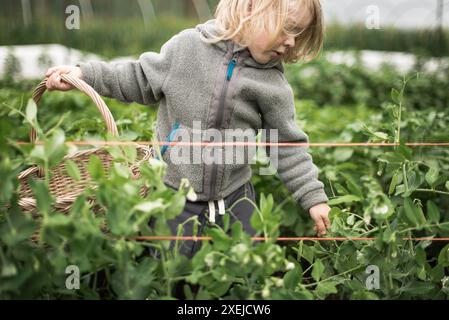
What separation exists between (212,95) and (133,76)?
27 cm

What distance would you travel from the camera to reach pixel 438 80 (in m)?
4.89

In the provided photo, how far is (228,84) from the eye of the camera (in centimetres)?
168

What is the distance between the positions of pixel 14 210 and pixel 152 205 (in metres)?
0.30

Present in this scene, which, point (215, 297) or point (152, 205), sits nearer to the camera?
point (152, 205)

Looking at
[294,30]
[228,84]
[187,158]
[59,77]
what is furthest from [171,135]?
[294,30]

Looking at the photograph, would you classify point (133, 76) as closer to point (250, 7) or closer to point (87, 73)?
point (87, 73)

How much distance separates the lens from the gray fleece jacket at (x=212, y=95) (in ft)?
5.56

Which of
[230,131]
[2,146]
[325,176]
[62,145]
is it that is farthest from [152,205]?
[325,176]

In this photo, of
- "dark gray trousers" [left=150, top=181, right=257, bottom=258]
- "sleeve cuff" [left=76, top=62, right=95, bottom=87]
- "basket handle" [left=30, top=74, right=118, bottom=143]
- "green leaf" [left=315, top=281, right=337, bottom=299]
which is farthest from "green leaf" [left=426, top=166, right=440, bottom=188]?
"sleeve cuff" [left=76, top=62, right=95, bottom=87]

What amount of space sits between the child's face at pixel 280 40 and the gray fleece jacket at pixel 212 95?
39 mm

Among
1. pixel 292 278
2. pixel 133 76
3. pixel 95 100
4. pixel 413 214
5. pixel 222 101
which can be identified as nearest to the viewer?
pixel 292 278

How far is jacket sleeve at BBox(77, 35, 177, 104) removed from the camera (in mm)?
1743

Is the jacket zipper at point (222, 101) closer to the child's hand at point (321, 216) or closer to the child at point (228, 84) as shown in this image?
the child at point (228, 84)
